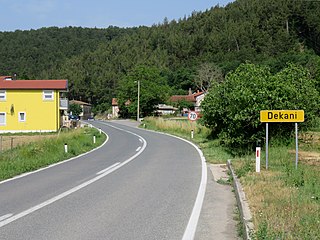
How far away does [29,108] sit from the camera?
51.6m

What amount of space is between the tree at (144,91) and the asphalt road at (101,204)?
70085mm

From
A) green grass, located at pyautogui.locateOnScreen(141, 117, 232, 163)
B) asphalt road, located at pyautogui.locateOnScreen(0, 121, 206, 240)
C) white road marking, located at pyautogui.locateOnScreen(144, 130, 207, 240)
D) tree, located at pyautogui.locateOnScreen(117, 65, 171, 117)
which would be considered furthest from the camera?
tree, located at pyautogui.locateOnScreen(117, 65, 171, 117)

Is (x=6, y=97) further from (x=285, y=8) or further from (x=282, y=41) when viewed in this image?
(x=285, y=8)

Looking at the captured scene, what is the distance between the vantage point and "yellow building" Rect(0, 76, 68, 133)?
2025 inches

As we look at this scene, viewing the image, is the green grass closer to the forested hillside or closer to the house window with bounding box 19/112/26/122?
the house window with bounding box 19/112/26/122

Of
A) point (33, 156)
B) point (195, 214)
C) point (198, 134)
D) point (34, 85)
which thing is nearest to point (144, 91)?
point (34, 85)

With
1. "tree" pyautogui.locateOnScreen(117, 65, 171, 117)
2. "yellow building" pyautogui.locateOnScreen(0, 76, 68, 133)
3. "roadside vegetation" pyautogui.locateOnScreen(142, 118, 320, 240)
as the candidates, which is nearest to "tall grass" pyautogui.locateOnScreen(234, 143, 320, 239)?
"roadside vegetation" pyautogui.locateOnScreen(142, 118, 320, 240)

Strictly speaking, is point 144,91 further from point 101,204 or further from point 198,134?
point 101,204

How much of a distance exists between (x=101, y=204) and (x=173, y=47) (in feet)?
433

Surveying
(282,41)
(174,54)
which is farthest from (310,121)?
(174,54)

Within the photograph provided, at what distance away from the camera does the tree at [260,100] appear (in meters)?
20.8

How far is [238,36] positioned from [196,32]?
21149 mm

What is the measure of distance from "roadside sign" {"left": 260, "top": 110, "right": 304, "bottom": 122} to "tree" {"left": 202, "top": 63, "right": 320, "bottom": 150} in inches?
236

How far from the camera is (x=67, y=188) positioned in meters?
11.5
